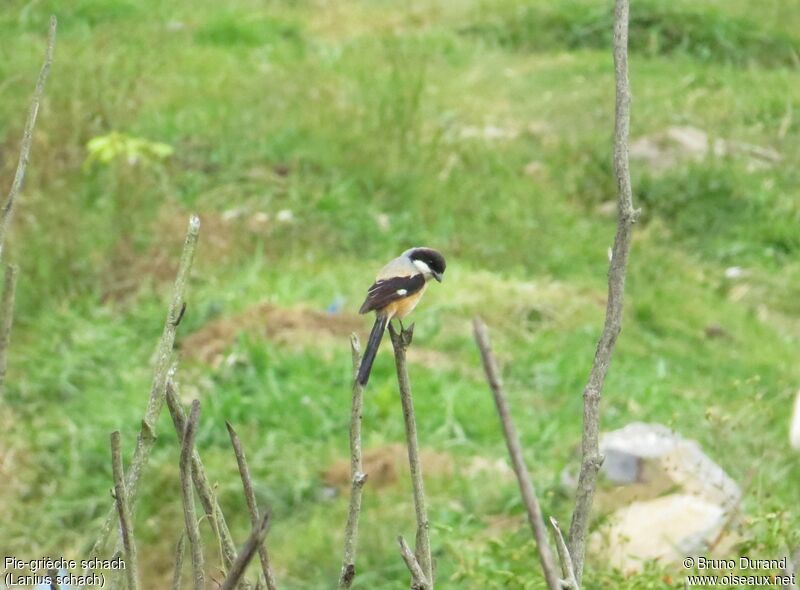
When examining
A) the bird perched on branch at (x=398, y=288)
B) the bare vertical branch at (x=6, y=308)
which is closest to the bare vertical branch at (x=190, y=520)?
the bare vertical branch at (x=6, y=308)

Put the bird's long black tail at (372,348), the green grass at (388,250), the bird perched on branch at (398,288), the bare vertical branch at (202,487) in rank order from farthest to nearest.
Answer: the green grass at (388,250) < the bird perched on branch at (398,288) < the bird's long black tail at (372,348) < the bare vertical branch at (202,487)

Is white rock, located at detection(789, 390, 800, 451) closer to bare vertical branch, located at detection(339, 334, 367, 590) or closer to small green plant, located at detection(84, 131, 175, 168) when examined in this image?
bare vertical branch, located at detection(339, 334, 367, 590)

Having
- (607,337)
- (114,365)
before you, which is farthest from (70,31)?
(607,337)

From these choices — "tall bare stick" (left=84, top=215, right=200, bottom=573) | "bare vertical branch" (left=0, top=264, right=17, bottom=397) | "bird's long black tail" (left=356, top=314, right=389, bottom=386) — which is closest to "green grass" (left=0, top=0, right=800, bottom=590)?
"bird's long black tail" (left=356, top=314, right=389, bottom=386)

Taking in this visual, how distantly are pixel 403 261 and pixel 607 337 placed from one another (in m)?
1.43

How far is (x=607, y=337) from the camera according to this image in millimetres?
1530

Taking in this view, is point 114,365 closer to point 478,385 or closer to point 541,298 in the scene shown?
point 478,385

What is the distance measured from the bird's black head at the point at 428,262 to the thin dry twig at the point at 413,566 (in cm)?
141

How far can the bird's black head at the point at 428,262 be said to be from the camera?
110 inches

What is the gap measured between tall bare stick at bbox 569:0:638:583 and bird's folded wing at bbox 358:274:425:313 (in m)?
1.21

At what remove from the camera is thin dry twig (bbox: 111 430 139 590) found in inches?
53.8

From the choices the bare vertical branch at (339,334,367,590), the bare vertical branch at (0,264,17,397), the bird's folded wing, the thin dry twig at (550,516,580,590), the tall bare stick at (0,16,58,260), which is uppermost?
the tall bare stick at (0,16,58,260)

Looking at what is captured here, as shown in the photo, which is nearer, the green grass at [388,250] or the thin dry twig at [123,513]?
the thin dry twig at [123,513]

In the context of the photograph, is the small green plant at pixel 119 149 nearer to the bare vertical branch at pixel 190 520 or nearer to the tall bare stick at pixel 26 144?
the tall bare stick at pixel 26 144
